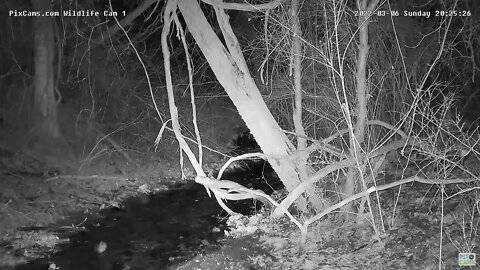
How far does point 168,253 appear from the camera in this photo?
27.3ft

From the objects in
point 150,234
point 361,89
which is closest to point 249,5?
point 361,89

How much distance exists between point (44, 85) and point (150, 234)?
18.9ft

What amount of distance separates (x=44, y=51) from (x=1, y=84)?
5.04ft

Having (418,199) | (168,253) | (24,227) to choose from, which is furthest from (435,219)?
(24,227)

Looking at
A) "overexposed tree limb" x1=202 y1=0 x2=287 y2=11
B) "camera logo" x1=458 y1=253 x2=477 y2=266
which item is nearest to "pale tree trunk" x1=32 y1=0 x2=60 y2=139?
"overexposed tree limb" x1=202 y1=0 x2=287 y2=11

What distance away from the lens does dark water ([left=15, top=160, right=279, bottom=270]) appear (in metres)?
7.99

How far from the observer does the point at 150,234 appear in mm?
9297

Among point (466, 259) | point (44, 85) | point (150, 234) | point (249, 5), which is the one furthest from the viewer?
point (44, 85)

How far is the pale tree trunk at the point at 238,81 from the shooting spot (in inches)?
337

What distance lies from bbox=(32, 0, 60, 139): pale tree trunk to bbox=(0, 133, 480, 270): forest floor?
106cm

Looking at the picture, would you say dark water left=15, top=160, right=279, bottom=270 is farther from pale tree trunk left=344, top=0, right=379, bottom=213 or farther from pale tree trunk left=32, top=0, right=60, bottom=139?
pale tree trunk left=32, top=0, right=60, bottom=139

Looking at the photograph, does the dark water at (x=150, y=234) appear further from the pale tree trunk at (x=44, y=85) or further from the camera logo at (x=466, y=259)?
the camera logo at (x=466, y=259)

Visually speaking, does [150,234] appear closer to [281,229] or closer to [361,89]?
[281,229]

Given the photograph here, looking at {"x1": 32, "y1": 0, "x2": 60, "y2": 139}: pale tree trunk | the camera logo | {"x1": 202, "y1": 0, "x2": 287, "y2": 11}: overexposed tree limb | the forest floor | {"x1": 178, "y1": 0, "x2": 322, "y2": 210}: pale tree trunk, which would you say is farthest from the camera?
{"x1": 32, "y1": 0, "x2": 60, "y2": 139}: pale tree trunk
